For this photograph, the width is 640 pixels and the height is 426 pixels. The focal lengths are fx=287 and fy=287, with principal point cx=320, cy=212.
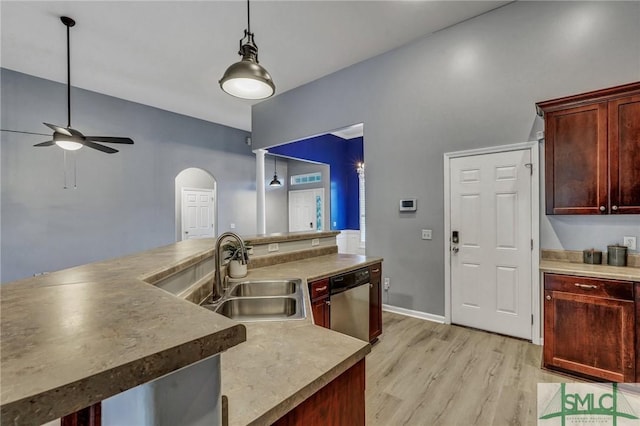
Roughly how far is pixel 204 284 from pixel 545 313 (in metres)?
2.66

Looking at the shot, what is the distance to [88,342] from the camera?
439mm

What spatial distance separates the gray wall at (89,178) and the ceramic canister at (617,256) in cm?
629

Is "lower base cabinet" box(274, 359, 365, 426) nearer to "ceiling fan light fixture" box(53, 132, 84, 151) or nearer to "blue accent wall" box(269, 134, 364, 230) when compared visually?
"ceiling fan light fixture" box(53, 132, 84, 151)

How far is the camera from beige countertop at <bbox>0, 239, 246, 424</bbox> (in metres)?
0.32

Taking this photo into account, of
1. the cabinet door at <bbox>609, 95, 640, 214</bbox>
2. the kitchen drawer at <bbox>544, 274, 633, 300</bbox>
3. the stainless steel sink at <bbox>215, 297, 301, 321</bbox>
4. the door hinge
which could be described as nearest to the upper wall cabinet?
the cabinet door at <bbox>609, 95, 640, 214</bbox>

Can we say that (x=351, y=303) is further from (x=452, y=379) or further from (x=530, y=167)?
(x=530, y=167)

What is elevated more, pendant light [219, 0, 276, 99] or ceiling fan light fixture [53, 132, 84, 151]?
pendant light [219, 0, 276, 99]

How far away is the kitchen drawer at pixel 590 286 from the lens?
2.06 metres

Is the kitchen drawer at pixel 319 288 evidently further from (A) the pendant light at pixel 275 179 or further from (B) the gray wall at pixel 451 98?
(A) the pendant light at pixel 275 179

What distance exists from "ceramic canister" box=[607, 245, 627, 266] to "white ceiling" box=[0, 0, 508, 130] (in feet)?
8.75

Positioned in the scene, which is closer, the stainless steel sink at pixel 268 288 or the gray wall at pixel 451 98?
the stainless steel sink at pixel 268 288

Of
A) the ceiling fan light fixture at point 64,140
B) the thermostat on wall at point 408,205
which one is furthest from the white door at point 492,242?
the ceiling fan light fixture at point 64,140

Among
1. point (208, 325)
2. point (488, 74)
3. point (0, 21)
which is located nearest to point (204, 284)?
point (208, 325)

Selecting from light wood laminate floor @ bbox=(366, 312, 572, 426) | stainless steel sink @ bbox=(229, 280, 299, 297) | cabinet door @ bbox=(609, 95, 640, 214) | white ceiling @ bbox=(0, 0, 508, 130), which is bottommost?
light wood laminate floor @ bbox=(366, 312, 572, 426)
